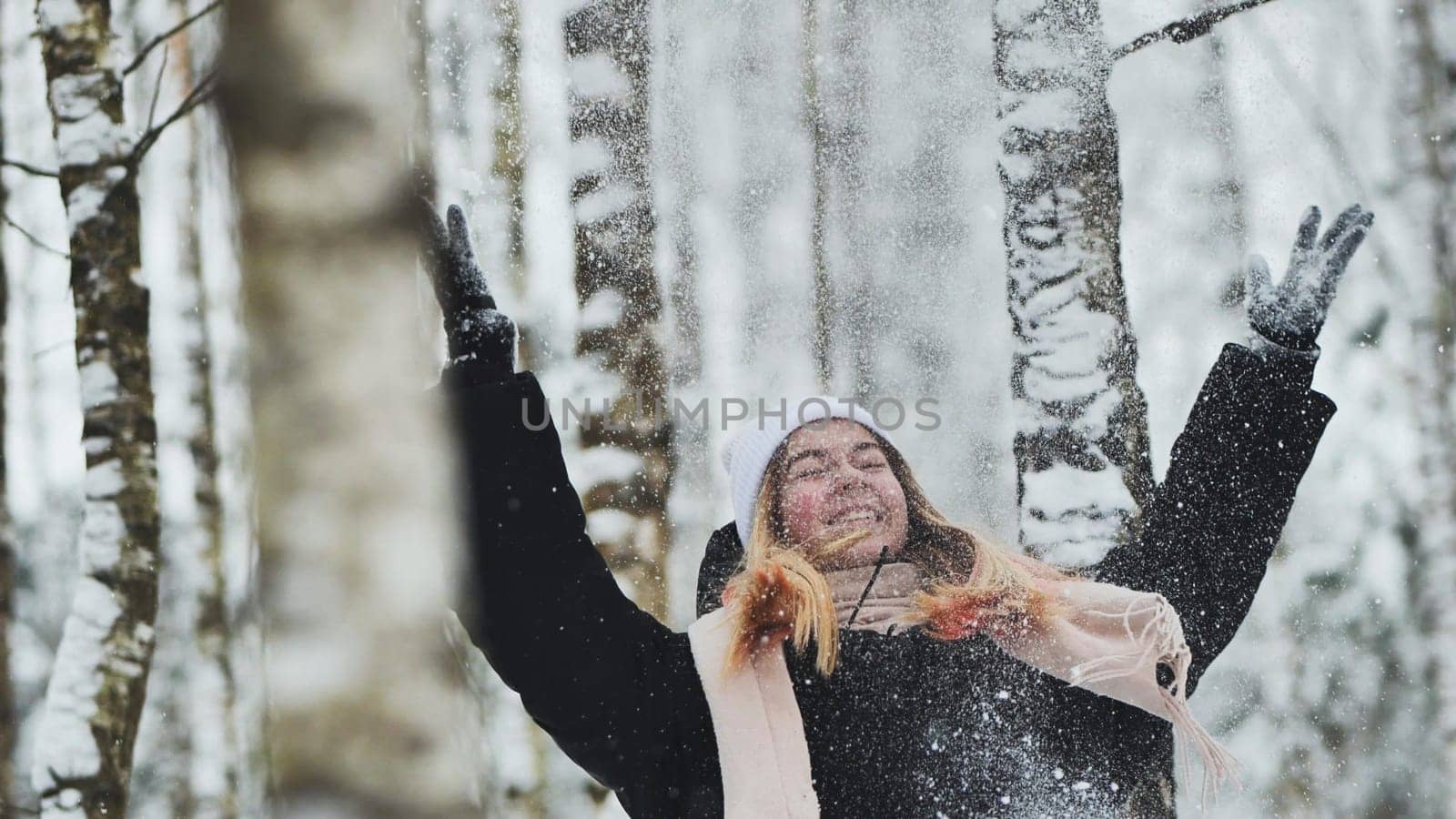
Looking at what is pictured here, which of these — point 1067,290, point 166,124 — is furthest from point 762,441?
point 166,124

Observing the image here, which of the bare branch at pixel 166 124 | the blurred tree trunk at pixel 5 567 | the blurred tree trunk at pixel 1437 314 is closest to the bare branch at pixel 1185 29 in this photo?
the bare branch at pixel 166 124

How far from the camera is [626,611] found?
1735 millimetres

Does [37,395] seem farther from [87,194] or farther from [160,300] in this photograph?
[87,194]

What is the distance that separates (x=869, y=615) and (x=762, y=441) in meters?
0.32

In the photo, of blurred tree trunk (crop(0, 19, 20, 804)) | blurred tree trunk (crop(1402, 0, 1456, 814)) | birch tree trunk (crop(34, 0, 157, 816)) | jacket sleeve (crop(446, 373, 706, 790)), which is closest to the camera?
jacket sleeve (crop(446, 373, 706, 790))

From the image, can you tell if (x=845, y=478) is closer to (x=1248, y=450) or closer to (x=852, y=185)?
(x=1248, y=450)

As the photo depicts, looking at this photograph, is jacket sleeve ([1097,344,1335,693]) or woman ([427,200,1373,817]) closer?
woman ([427,200,1373,817])

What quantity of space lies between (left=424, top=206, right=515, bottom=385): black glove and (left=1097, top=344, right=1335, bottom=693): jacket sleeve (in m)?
1.01

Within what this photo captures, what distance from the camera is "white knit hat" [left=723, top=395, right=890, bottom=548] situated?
75.2 inches

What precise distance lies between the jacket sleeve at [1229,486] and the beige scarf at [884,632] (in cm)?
6

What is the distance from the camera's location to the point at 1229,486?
182cm

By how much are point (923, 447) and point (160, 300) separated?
2963 millimetres

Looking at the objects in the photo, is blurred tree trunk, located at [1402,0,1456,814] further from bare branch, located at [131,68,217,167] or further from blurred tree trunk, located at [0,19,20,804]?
blurred tree trunk, located at [0,19,20,804]

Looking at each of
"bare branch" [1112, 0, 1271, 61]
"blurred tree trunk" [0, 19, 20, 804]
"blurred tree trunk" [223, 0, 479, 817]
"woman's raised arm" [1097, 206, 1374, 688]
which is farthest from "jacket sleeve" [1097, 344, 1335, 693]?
"blurred tree trunk" [0, 19, 20, 804]
